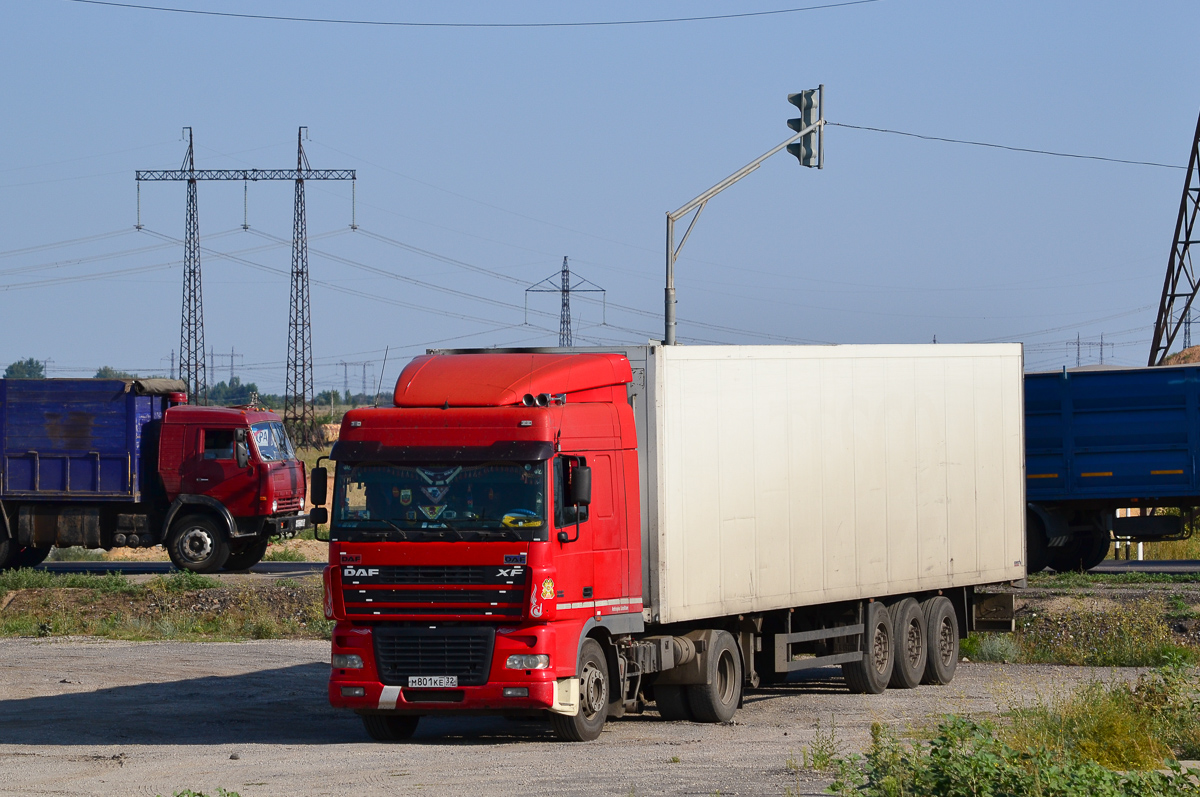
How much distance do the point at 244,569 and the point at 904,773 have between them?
2253 cm

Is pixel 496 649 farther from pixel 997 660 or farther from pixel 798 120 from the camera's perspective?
pixel 798 120

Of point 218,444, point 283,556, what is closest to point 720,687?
point 218,444

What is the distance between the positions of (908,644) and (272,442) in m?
15.6

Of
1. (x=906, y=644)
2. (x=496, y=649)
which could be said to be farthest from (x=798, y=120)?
(x=496, y=649)

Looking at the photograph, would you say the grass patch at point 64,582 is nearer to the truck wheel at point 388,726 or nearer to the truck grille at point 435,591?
the truck wheel at point 388,726

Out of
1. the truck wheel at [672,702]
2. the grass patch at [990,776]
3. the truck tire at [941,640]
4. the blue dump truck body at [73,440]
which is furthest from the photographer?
the blue dump truck body at [73,440]

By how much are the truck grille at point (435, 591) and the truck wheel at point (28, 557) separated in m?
18.8

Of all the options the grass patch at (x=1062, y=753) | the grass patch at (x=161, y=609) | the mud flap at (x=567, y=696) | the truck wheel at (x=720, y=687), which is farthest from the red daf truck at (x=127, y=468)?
the grass patch at (x=1062, y=753)

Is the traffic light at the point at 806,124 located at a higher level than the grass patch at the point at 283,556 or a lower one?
higher

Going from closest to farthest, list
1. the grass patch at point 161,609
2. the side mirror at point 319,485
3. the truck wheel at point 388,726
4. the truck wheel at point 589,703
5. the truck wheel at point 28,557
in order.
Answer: the truck wheel at point 589,703
the side mirror at point 319,485
the truck wheel at point 388,726
the grass patch at point 161,609
the truck wheel at point 28,557

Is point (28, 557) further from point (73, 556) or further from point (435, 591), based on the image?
point (435, 591)

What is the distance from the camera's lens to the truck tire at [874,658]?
16172mm

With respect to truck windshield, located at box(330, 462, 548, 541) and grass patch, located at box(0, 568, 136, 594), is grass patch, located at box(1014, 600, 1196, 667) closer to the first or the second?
truck windshield, located at box(330, 462, 548, 541)

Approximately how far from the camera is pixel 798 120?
23.7 m
